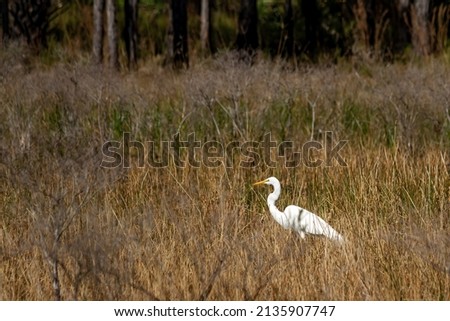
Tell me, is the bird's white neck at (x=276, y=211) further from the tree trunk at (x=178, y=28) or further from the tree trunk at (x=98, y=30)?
the tree trunk at (x=178, y=28)

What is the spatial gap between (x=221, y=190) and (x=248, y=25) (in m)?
6.37

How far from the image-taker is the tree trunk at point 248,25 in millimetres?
10852

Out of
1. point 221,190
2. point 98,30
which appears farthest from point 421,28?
point 221,190

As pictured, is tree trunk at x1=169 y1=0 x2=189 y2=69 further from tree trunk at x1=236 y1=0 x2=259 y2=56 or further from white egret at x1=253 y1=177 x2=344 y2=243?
white egret at x1=253 y1=177 x2=344 y2=243

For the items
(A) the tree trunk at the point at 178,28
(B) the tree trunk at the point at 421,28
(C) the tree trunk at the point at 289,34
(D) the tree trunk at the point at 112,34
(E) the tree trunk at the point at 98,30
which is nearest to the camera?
(D) the tree trunk at the point at 112,34

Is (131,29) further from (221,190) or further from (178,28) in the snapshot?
(221,190)

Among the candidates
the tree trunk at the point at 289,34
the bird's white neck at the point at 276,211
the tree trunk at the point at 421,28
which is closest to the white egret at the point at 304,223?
the bird's white neck at the point at 276,211

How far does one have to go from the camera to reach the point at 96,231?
3.79 meters

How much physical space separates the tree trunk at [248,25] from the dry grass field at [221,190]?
8.70 ft

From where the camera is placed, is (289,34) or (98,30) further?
(289,34)

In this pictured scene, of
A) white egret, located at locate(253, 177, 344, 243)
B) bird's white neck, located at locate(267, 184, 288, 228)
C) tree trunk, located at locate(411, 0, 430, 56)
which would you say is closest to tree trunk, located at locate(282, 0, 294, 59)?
tree trunk, located at locate(411, 0, 430, 56)

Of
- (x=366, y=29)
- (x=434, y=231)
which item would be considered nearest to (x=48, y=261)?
(x=434, y=231)

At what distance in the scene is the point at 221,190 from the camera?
486 centimetres

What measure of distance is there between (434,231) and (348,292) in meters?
0.51
